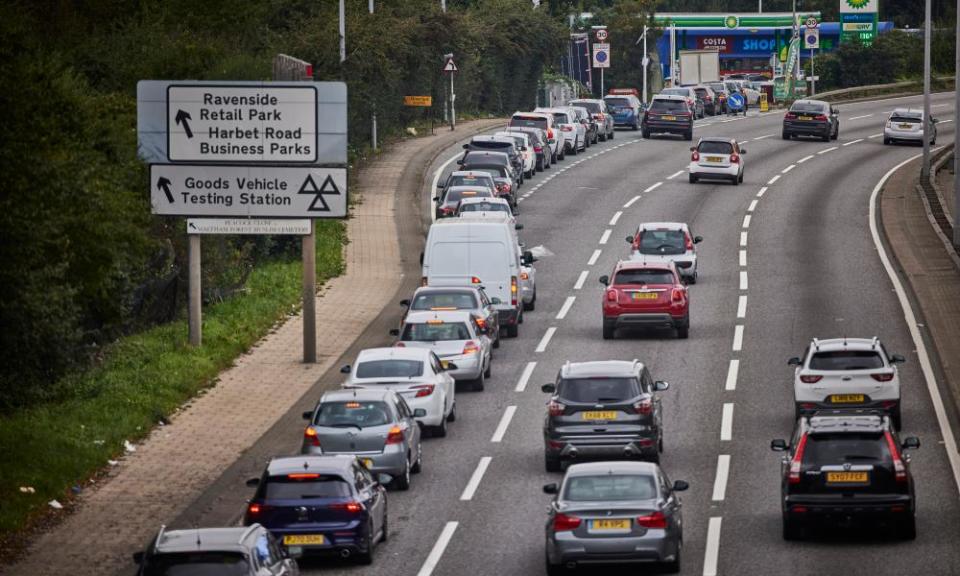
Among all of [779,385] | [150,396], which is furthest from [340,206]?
[779,385]

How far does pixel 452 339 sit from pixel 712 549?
37.6 ft

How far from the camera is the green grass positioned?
86.1 feet

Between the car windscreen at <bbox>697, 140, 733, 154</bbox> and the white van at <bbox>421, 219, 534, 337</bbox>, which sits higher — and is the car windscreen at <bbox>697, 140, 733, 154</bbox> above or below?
above

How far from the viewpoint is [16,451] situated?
27.0m

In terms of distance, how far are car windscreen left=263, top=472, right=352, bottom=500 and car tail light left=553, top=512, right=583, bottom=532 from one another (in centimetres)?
257

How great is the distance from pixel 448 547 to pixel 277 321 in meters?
18.5

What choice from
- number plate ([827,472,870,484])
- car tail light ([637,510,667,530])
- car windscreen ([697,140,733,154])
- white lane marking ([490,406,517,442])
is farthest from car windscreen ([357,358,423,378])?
car windscreen ([697,140,733,154])

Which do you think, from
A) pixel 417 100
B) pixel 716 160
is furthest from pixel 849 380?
pixel 417 100

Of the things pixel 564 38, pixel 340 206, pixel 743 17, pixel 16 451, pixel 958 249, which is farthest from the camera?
pixel 743 17

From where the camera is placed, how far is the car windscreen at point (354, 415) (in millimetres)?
25703

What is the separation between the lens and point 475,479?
27.0 meters

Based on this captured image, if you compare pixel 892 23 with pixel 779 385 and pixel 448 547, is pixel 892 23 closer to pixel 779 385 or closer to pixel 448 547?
pixel 779 385

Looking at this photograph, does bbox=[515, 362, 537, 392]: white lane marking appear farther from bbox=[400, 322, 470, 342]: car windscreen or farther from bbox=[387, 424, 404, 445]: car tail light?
bbox=[387, 424, 404, 445]: car tail light

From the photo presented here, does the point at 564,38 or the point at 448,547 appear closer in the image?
the point at 448,547
